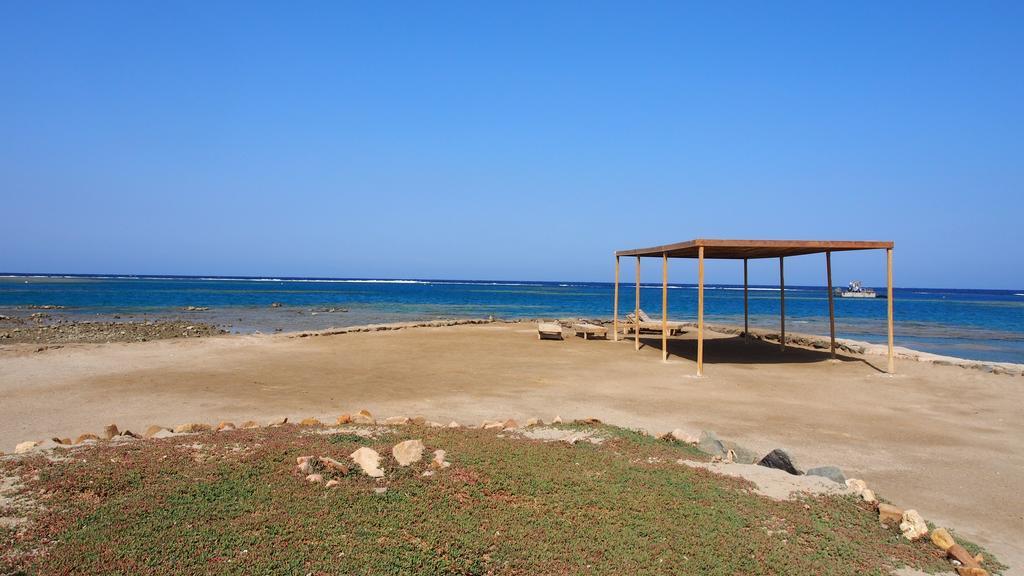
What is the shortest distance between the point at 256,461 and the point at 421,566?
2664 millimetres

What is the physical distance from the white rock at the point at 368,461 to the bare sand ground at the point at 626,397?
149 inches

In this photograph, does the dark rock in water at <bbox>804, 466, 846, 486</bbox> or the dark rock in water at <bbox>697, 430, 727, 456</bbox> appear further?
the dark rock in water at <bbox>697, 430, 727, 456</bbox>

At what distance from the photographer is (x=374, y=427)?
838cm

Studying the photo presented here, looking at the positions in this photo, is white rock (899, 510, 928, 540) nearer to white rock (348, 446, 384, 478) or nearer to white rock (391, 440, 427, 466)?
white rock (391, 440, 427, 466)

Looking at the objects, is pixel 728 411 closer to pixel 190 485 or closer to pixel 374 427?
pixel 374 427

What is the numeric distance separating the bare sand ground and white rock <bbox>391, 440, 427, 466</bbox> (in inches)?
138

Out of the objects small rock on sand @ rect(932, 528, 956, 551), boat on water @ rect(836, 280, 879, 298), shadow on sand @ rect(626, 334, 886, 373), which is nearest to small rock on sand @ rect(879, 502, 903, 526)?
small rock on sand @ rect(932, 528, 956, 551)

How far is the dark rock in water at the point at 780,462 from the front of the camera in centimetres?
728

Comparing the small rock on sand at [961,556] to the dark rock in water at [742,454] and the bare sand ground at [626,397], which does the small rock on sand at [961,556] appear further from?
the dark rock in water at [742,454]

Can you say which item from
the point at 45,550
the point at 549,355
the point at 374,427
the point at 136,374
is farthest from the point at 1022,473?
the point at 136,374

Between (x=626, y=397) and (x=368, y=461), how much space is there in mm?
7304

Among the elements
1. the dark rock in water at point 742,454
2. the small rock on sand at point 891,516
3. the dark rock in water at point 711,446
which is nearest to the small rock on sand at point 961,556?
the small rock on sand at point 891,516

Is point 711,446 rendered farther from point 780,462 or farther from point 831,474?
point 831,474

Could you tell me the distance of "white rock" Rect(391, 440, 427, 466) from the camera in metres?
6.51
